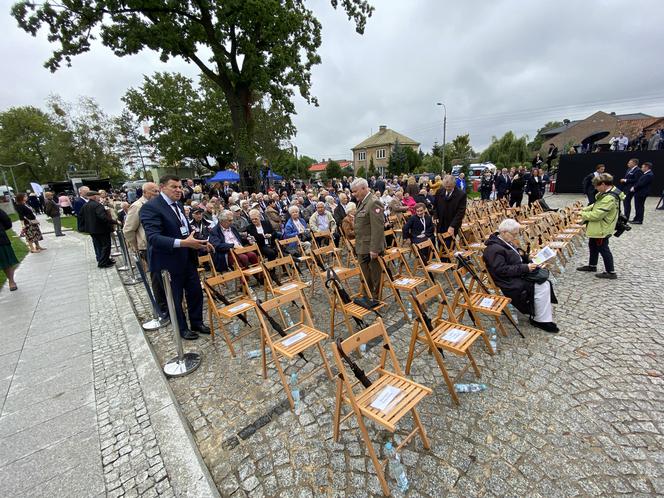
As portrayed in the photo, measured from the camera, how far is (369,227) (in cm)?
440

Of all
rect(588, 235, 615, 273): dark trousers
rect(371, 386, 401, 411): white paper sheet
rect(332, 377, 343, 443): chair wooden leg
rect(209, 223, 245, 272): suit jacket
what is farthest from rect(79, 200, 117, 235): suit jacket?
rect(588, 235, 615, 273): dark trousers

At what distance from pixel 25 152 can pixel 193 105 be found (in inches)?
1267

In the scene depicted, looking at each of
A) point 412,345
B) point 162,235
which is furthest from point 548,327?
point 162,235

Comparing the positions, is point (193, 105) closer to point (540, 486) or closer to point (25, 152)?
point (25, 152)

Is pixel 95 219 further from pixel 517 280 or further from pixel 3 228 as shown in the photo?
pixel 517 280

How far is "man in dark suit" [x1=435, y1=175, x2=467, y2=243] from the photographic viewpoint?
18.4 feet

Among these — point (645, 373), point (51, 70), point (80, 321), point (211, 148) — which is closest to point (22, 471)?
point (80, 321)

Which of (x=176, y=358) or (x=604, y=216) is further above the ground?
(x=604, y=216)

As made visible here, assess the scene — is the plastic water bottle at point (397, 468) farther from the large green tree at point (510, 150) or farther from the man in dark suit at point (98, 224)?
the large green tree at point (510, 150)

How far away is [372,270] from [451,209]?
2365mm

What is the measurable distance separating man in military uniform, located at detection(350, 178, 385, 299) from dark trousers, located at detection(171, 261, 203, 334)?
2503 mm

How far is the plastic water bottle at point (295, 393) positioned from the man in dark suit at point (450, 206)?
13.8 ft

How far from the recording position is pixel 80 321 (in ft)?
15.8

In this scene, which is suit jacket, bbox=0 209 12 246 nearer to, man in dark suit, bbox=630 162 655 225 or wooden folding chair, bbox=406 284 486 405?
wooden folding chair, bbox=406 284 486 405
